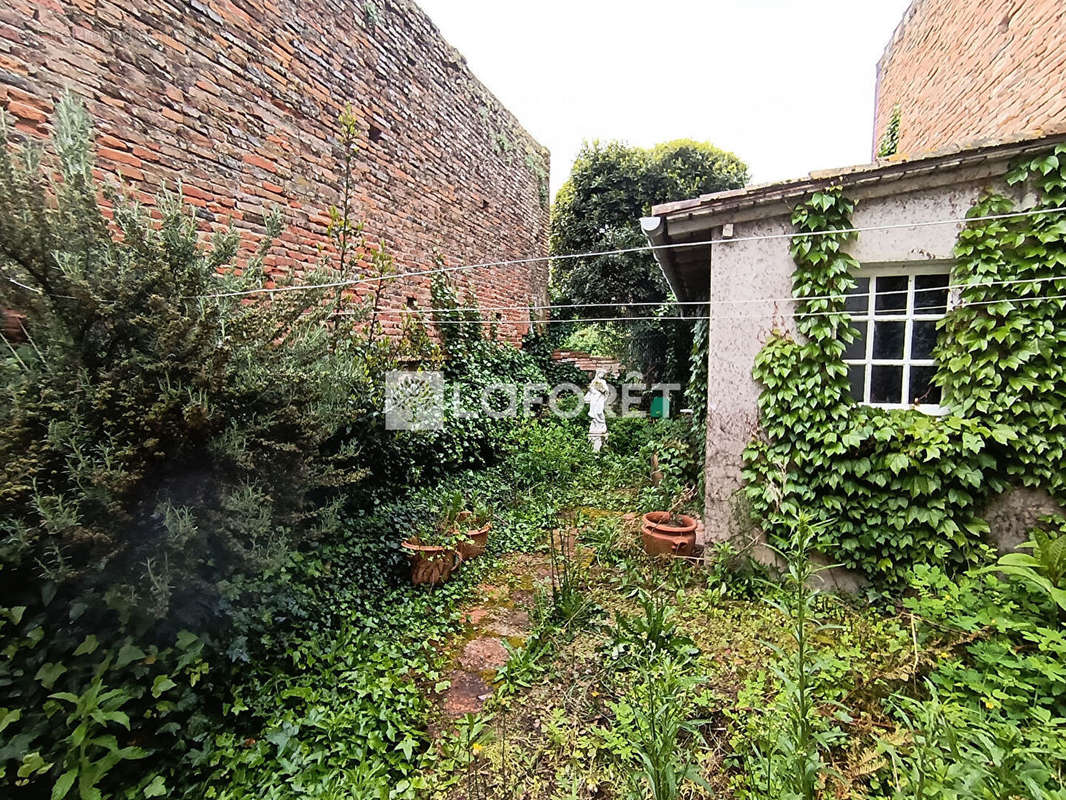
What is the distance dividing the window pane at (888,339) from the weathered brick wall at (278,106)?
209 inches

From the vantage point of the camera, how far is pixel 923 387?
347cm

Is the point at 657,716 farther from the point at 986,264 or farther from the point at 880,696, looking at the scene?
the point at 986,264

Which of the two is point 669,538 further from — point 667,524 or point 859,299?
point 859,299

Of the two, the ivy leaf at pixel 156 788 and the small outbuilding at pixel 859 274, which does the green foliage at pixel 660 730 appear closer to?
the small outbuilding at pixel 859 274

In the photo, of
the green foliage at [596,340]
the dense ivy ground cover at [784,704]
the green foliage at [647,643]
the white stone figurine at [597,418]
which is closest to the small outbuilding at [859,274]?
the dense ivy ground cover at [784,704]

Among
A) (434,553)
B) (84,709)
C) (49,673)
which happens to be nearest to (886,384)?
(434,553)

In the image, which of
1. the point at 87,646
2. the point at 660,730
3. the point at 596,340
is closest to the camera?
the point at 87,646

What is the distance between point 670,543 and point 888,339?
2.49 m

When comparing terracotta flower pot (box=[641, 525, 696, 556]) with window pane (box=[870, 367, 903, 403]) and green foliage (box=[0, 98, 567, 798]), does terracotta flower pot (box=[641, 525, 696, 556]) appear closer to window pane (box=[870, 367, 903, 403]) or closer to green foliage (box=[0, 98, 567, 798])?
window pane (box=[870, 367, 903, 403])

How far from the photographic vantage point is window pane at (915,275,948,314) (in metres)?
3.36

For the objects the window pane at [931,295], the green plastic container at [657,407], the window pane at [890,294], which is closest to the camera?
the window pane at [931,295]

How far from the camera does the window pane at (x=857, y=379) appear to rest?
3580mm

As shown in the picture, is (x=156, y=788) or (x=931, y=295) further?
(x=931, y=295)

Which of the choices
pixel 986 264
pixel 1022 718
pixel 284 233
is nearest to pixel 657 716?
pixel 1022 718
